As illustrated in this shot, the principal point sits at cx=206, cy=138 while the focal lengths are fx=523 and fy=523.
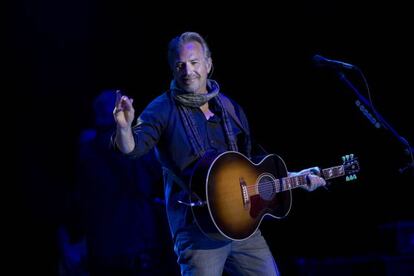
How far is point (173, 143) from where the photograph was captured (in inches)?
118

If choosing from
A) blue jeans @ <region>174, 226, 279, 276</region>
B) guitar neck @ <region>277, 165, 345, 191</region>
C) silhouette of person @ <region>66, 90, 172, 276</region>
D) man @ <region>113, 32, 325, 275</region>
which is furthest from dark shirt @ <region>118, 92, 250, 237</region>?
silhouette of person @ <region>66, 90, 172, 276</region>

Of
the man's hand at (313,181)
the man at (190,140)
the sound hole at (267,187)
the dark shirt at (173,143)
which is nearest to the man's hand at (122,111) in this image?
the man at (190,140)

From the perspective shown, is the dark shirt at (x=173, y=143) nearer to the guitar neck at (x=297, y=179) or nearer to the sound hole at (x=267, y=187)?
the sound hole at (x=267, y=187)

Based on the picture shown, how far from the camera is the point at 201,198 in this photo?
278 cm

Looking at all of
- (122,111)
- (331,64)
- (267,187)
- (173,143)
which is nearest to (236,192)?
(267,187)

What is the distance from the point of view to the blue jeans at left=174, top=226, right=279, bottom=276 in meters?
2.88

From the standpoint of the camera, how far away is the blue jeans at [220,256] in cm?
288

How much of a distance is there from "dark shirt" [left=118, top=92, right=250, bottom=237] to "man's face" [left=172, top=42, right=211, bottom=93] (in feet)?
0.40

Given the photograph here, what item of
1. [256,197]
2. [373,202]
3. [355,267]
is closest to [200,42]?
[256,197]

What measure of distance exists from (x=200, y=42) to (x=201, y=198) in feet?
3.48

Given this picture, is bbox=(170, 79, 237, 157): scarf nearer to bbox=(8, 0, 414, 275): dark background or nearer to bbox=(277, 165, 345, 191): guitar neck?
bbox=(277, 165, 345, 191): guitar neck

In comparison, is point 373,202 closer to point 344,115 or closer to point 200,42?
point 344,115

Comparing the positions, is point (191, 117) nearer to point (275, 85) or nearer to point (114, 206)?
point (114, 206)

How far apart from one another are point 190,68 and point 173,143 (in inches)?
19.1
